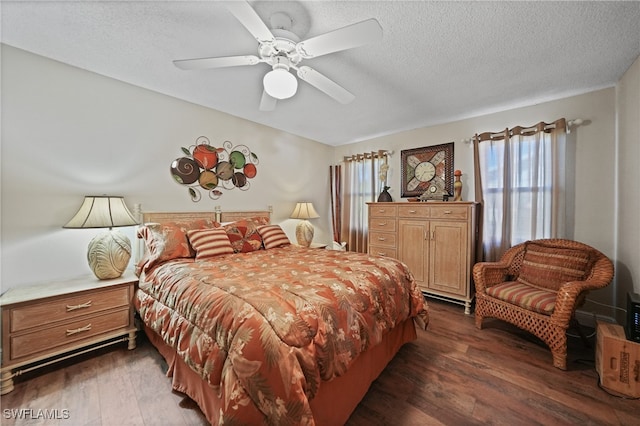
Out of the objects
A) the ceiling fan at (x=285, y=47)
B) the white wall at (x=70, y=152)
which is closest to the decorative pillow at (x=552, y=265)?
the ceiling fan at (x=285, y=47)

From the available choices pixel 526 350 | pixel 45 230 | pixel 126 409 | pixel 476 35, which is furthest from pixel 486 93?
pixel 45 230

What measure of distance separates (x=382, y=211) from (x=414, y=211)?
48 cm

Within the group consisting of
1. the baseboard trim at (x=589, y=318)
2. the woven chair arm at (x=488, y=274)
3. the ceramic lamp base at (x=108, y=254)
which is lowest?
the baseboard trim at (x=589, y=318)

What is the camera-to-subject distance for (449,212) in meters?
3.01

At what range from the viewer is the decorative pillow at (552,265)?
2254 mm

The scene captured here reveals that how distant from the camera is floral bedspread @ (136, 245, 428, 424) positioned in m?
1.04

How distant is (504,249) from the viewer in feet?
9.74

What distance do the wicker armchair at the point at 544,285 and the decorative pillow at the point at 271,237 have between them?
2.17 meters

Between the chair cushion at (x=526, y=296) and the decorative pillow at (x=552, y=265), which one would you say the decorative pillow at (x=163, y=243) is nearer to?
the chair cushion at (x=526, y=296)

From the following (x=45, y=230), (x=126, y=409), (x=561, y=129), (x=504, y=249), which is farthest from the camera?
(x=504, y=249)

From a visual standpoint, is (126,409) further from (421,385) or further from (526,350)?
(526,350)

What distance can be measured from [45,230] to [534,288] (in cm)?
450

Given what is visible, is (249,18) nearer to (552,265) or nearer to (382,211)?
(382,211)

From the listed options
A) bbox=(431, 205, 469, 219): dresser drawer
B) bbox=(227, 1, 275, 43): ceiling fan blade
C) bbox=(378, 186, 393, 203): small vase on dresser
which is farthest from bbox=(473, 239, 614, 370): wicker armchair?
bbox=(227, 1, 275, 43): ceiling fan blade
